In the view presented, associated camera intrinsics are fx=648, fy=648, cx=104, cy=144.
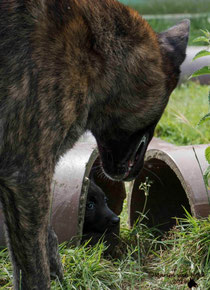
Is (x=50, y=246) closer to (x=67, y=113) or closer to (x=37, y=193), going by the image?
(x=37, y=193)

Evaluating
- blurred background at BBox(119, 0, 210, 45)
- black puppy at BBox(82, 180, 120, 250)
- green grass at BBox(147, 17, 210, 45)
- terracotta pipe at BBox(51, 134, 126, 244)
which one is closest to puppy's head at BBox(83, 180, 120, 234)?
black puppy at BBox(82, 180, 120, 250)

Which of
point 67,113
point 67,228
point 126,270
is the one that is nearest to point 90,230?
point 67,228

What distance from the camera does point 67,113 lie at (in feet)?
9.63

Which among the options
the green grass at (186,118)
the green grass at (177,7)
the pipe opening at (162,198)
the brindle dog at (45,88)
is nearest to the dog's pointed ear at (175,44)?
the brindle dog at (45,88)

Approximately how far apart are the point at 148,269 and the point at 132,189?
108cm

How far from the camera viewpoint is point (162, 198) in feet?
15.9

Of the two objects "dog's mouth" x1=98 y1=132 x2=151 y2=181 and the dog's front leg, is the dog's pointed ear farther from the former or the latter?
the dog's front leg

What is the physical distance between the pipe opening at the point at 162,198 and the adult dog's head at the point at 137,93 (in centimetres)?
99

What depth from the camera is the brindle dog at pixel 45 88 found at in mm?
2855

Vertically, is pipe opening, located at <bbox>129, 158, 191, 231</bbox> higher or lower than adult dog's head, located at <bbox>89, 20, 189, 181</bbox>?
lower

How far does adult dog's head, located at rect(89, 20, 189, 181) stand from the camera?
3297 millimetres

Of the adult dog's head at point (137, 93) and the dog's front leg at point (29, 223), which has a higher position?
the adult dog's head at point (137, 93)

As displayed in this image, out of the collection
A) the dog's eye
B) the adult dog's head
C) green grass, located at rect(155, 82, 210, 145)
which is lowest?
green grass, located at rect(155, 82, 210, 145)

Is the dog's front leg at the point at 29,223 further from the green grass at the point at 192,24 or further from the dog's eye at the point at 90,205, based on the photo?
the green grass at the point at 192,24
